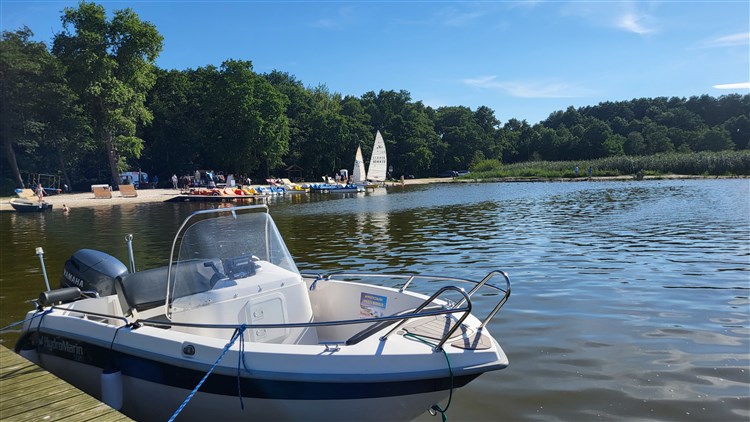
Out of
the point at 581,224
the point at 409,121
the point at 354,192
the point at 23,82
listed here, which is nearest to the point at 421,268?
the point at 581,224

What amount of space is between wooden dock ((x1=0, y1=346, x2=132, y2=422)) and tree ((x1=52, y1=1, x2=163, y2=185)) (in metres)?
51.3

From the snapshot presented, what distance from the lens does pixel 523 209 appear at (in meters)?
29.0

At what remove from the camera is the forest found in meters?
50.7

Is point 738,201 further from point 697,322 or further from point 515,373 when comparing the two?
point 515,373

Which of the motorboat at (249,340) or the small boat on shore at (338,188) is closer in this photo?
the motorboat at (249,340)

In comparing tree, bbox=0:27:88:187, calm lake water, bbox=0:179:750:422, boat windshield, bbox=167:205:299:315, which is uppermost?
tree, bbox=0:27:88:187

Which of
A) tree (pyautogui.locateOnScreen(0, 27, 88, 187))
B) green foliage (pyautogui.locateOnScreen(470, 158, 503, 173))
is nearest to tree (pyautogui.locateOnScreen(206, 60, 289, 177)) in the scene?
tree (pyautogui.locateOnScreen(0, 27, 88, 187))

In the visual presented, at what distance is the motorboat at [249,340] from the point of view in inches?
171

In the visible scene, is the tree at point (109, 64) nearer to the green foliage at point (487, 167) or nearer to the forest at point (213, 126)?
the forest at point (213, 126)

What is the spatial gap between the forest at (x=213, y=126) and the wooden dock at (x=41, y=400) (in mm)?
51290

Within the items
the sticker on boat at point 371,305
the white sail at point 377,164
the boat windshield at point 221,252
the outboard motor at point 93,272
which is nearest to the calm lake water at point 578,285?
the sticker on boat at point 371,305

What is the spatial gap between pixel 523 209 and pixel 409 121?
236ft

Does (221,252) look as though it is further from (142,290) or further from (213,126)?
(213,126)

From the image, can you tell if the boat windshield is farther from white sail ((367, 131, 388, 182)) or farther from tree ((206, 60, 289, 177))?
tree ((206, 60, 289, 177))
